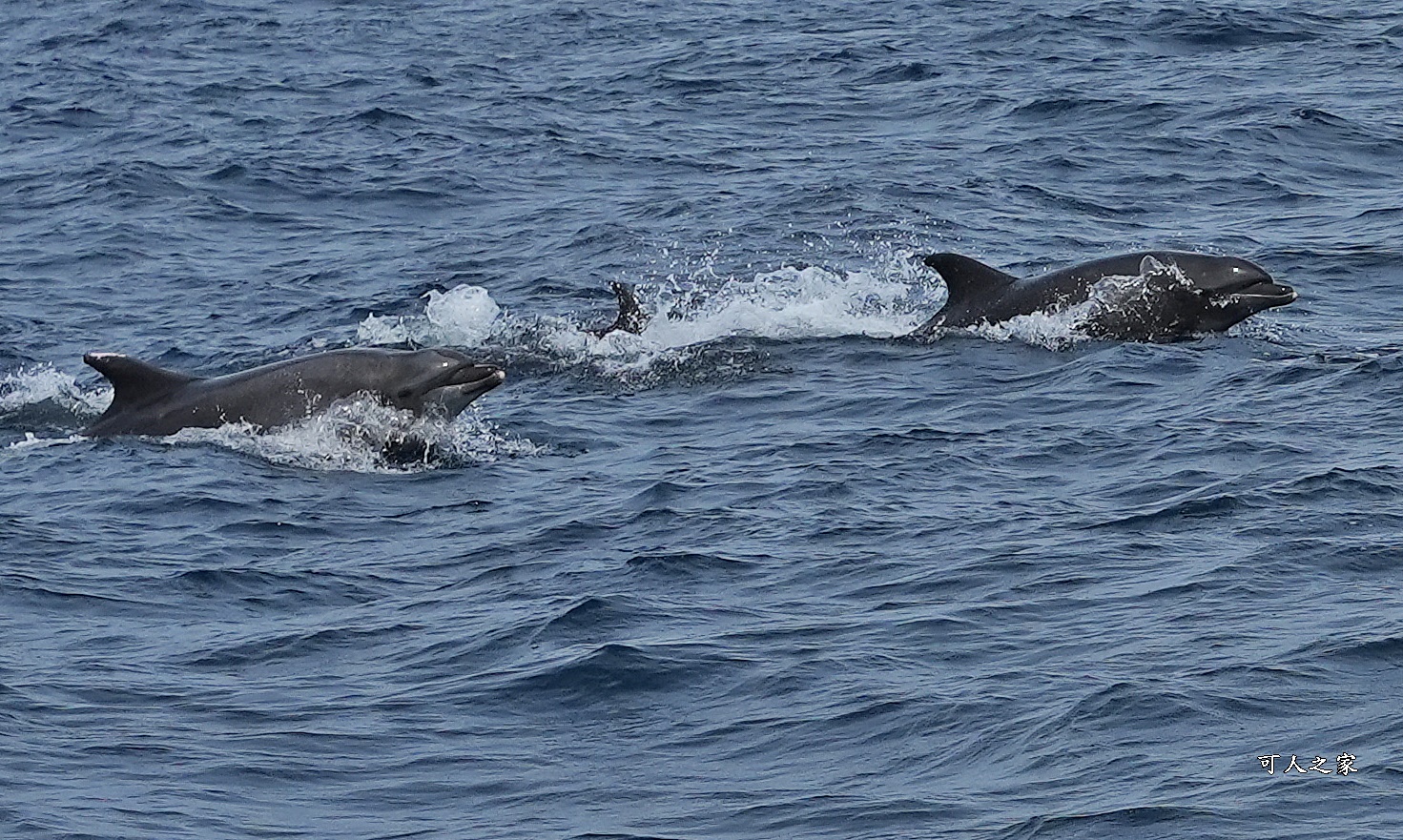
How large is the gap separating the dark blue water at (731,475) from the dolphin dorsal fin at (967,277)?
1.66 feet

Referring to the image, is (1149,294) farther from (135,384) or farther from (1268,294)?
(135,384)

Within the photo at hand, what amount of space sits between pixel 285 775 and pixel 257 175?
66.7 ft

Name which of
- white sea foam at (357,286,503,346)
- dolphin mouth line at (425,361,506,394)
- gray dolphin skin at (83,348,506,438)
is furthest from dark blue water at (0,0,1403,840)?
dolphin mouth line at (425,361,506,394)

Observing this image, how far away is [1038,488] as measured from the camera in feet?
52.9

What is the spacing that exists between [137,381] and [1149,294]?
27.1 feet

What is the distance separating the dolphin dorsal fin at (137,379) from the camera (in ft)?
62.4

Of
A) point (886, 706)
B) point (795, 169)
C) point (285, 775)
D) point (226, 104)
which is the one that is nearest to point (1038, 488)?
point (886, 706)

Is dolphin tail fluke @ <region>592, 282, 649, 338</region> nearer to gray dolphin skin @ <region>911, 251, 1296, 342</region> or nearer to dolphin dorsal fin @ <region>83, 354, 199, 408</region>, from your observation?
gray dolphin skin @ <region>911, 251, 1296, 342</region>

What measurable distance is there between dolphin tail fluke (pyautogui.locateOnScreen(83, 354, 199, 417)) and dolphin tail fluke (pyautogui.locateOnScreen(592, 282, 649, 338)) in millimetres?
3942

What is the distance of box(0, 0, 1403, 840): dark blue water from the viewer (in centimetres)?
1166

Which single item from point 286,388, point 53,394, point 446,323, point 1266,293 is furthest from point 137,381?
point 1266,293

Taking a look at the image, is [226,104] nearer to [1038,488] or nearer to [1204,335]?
[1204,335]

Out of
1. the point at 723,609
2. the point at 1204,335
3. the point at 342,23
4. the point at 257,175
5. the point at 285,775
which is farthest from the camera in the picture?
the point at 342,23

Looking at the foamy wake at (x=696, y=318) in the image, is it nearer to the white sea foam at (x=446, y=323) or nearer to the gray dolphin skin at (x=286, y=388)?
the white sea foam at (x=446, y=323)
